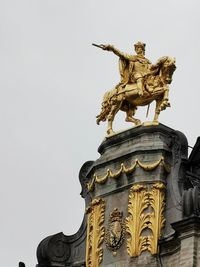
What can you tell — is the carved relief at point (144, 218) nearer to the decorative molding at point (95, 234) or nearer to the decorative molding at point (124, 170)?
the decorative molding at point (124, 170)

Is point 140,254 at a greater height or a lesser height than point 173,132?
lesser

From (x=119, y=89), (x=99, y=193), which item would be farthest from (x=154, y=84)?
(x=99, y=193)

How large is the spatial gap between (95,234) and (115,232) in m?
0.96

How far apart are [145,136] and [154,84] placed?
1.67m

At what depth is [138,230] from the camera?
36.8 meters

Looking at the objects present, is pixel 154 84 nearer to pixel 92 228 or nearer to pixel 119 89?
pixel 119 89

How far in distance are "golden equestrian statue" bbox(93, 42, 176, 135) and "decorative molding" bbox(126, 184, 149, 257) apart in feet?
7.64

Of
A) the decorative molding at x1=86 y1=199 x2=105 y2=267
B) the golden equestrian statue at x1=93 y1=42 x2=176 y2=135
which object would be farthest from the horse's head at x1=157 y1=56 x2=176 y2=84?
the decorative molding at x1=86 y1=199 x2=105 y2=267

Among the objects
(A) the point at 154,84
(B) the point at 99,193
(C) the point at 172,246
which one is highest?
(A) the point at 154,84

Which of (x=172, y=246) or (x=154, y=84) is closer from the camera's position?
(x=172, y=246)

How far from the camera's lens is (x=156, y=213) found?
36.8 meters

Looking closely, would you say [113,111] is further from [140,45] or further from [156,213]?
[156,213]

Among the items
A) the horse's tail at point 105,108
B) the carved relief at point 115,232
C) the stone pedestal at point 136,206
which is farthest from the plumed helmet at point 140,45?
the carved relief at point 115,232

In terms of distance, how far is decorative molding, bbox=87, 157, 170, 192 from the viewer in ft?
122
